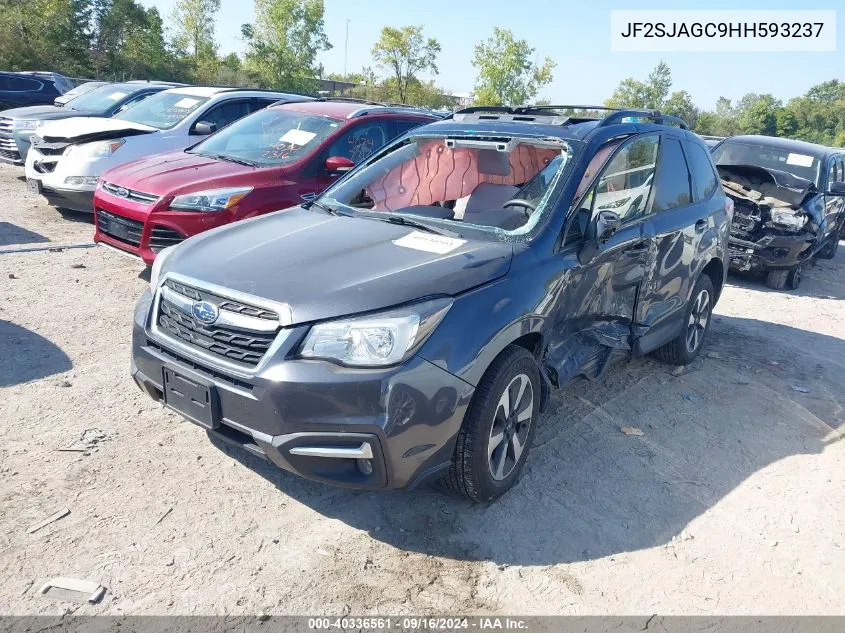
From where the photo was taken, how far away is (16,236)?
24.4 ft

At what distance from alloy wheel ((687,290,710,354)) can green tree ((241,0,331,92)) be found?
4512cm

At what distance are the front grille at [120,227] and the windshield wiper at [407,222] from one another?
106 inches

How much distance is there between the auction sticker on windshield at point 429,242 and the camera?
3234 millimetres

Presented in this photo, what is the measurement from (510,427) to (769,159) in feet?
27.0

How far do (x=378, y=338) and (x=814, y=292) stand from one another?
805 cm

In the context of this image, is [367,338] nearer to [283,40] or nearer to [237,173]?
[237,173]

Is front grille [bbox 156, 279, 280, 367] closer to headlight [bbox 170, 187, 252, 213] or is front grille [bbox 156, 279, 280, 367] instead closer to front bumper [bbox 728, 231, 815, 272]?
headlight [bbox 170, 187, 252, 213]

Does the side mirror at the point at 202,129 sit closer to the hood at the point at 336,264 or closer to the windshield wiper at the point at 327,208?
the windshield wiper at the point at 327,208

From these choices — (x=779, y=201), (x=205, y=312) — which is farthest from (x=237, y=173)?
(x=779, y=201)

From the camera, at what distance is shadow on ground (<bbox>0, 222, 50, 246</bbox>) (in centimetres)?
723

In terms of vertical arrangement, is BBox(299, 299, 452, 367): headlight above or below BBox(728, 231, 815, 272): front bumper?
above

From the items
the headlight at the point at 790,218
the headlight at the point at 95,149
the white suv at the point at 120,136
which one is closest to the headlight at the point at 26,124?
the white suv at the point at 120,136

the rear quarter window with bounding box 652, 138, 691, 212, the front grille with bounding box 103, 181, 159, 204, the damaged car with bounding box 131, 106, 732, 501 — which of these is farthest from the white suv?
the rear quarter window with bounding box 652, 138, 691, 212

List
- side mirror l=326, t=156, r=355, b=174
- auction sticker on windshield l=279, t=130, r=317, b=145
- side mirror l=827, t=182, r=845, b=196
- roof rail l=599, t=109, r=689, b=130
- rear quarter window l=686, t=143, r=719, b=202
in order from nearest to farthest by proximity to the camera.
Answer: roof rail l=599, t=109, r=689, b=130, rear quarter window l=686, t=143, r=719, b=202, side mirror l=326, t=156, r=355, b=174, auction sticker on windshield l=279, t=130, r=317, b=145, side mirror l=827, t=182, r=845, b=196
